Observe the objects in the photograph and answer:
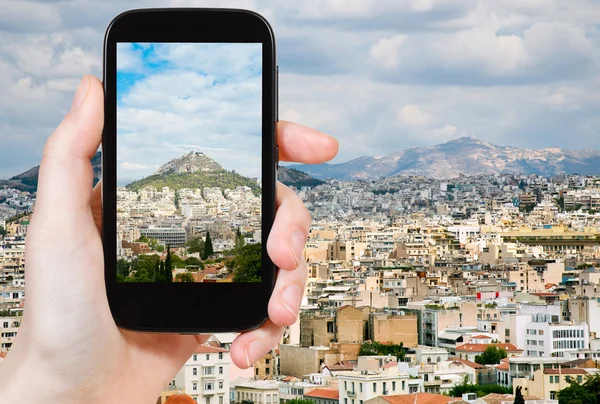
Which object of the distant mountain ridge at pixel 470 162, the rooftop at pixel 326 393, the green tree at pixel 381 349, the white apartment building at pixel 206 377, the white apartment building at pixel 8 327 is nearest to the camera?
the white apartment building at pixel 206 377

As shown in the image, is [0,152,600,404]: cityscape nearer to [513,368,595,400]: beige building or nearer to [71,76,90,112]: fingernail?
[513,368,595,400]: beige building

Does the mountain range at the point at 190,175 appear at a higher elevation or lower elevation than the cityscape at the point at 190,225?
higher

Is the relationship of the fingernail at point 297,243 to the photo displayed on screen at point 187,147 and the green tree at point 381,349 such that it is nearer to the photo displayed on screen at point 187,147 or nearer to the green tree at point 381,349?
the photo displayed on screen at point 187,147

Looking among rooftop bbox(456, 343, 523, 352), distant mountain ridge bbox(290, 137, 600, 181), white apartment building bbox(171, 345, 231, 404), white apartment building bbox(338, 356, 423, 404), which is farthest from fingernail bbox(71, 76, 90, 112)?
distant mountain ridge bbox(290, 137, 600, 181)

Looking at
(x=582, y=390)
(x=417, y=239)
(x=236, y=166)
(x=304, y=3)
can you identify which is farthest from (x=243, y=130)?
(x=304, y=3)

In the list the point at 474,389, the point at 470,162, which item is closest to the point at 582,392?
the point at 474,389

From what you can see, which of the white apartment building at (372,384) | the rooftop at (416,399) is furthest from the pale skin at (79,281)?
the white apartment building at (372,384)

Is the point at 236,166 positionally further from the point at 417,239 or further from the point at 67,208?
the point at 417,239

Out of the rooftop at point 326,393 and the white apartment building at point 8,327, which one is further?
the rooftop at point 326,393
